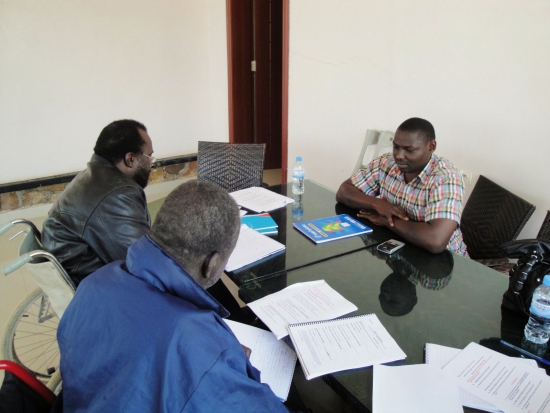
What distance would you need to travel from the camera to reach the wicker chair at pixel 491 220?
Result: 1780 millimetres

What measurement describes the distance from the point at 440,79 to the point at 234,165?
1.42 m

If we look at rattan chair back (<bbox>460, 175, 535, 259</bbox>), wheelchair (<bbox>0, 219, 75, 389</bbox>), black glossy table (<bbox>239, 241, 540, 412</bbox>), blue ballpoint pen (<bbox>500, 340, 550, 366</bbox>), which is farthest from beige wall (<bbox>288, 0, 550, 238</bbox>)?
wheelchair (<bbox>0, 219, 75, 389</bbox>)

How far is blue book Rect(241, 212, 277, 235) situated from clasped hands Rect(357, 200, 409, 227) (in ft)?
1.43

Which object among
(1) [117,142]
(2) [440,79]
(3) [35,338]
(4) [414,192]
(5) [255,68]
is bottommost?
(3) [35,338]

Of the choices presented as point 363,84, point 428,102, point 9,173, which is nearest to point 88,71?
point 9,173

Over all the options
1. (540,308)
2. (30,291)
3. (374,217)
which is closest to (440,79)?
(374,217)

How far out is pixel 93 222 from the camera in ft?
4.45

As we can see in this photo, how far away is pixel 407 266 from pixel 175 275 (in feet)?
2.97

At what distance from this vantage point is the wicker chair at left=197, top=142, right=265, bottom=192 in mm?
2447

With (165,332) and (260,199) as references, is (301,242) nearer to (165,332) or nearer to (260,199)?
(260,199)

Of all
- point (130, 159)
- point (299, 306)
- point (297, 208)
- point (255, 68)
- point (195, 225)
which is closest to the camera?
point (195, 225)

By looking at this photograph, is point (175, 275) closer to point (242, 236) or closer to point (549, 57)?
point (242, 236)

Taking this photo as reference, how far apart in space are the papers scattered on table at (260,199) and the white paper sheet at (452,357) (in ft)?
3.51

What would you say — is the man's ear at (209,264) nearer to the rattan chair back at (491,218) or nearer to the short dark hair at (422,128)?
the short dark hair at (422,128)
